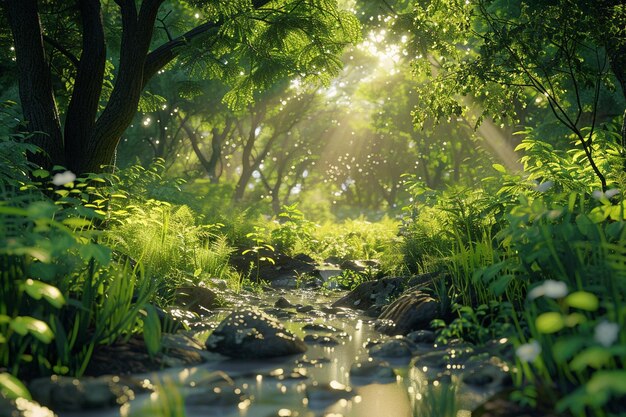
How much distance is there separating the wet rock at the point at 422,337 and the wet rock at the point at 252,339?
1.06m

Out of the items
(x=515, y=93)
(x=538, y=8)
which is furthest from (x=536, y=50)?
(x=515, y=93)

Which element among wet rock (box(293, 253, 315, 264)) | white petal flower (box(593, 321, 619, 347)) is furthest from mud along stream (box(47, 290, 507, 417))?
wet rock (box(293, 253, 315, 264))

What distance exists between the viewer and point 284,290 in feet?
33.6

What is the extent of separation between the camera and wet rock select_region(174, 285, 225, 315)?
23.9 feet

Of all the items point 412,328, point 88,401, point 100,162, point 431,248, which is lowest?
point 88,401

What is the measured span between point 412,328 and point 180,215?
204 inches

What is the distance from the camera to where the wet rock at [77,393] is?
3.52 meters

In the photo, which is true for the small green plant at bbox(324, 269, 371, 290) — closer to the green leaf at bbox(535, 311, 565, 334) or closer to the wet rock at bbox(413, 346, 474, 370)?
the wet rock at bbox(413, 346, 474, 370)

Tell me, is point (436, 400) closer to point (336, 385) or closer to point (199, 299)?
point (336, 385)

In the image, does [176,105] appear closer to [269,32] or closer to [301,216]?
[301,216]

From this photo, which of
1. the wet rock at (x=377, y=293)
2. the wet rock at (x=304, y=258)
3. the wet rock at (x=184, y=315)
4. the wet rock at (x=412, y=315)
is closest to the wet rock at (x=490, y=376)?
the wet rock at (x=412, y=315)

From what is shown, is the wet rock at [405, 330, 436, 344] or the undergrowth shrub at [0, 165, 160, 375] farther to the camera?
the wet rock at [405, 330, 436, 344]

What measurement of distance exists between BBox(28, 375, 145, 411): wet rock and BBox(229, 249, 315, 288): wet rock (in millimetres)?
7285

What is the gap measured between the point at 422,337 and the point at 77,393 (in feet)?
10.4
